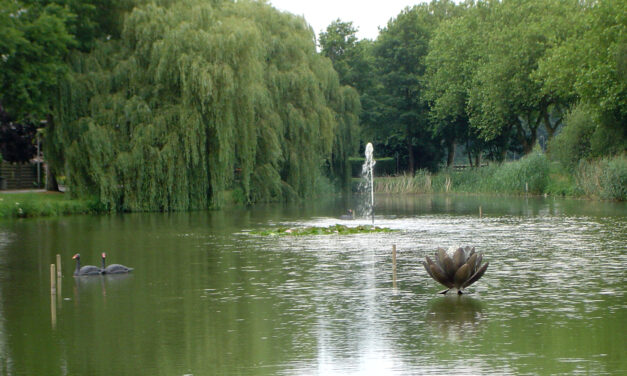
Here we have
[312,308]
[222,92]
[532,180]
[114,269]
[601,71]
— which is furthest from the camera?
[532,180]

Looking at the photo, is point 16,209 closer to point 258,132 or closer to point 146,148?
point 146,148

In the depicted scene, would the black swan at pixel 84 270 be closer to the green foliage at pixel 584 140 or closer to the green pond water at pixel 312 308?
the green pond water at pixel 312 308

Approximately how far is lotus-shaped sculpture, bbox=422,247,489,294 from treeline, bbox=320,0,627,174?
114 feet

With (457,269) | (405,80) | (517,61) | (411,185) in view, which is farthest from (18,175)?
(457,269)

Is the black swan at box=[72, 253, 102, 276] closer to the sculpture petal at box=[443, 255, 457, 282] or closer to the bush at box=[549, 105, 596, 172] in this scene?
the sculpture petal at box=[443, 255, 457, 282]

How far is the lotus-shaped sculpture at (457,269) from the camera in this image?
1750 cm

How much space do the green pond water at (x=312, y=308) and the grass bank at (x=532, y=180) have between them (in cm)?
2258

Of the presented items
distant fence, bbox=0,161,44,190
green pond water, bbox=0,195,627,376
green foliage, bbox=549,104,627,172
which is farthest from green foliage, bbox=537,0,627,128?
distant fence, bbox=0,161,44,190

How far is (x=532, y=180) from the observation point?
6297cm

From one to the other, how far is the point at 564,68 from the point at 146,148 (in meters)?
28.8

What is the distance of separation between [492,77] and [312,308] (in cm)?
5566

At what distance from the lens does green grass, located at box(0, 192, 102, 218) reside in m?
44.3

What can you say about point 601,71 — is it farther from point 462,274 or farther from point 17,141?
point 17,141

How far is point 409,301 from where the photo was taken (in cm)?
1691
